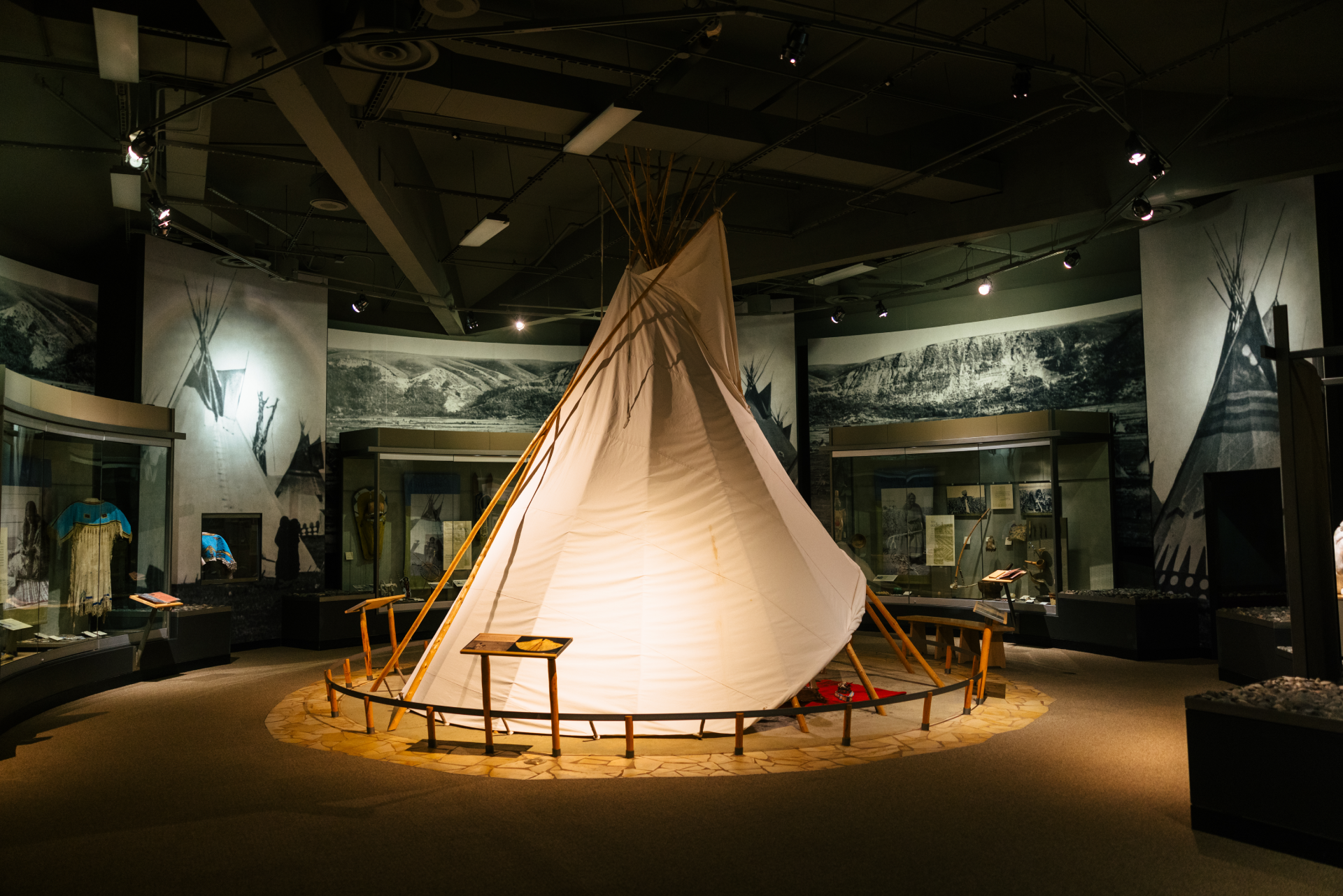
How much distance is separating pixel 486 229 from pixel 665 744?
5649 mm

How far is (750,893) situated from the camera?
3.39 metres

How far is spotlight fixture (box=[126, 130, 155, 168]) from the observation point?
20.3ft

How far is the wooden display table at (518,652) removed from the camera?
5312 mm

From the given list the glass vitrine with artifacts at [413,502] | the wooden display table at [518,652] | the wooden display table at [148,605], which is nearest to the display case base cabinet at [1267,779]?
Answer: the wooden display table at [518,652]

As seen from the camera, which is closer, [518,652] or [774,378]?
[518,652]

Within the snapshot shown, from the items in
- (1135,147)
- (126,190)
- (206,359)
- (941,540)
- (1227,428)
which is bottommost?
(941,540)

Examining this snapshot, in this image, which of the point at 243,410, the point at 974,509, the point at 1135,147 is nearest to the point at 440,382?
the point at 243,410

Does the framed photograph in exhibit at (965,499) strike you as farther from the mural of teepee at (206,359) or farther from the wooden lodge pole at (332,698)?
the mural of teepee at (206,359)

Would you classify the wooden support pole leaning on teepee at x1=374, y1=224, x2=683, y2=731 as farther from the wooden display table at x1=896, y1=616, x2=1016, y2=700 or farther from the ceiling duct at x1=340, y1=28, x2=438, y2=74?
the wooden display table at x1=896, y1=616, x2=1016, y2=700

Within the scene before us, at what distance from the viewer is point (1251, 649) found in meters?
7.35

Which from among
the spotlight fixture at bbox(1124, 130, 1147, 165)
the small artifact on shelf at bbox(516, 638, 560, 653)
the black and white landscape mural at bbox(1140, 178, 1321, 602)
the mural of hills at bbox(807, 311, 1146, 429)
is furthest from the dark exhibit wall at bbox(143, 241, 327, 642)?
the black and white landscape mural at bbox(1140, 178, 1321, 602)

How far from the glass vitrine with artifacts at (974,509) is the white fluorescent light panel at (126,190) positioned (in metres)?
8.24

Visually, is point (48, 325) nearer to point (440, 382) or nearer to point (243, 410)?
point (243, 410)

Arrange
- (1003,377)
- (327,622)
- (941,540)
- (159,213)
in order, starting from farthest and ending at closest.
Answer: (1003,377)
(941,540)
(327,622)
(159,213)
